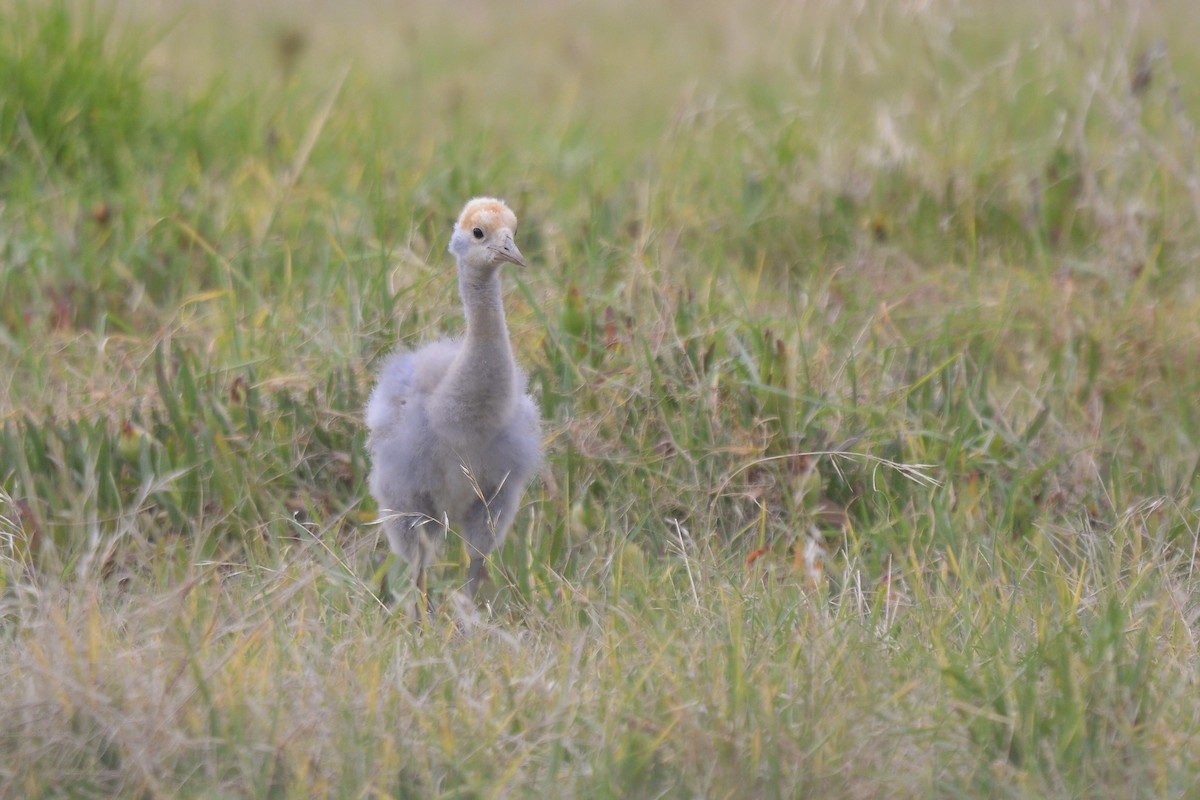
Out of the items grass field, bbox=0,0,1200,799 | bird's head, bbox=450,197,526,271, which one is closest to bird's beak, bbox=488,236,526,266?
bird's head, bbox=450,197,526,271

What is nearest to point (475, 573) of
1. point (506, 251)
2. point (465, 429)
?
point (465, 429)

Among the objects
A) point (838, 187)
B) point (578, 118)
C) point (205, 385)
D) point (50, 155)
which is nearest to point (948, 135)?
point (838, 187)

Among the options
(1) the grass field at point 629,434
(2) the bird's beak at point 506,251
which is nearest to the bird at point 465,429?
(2) the bird's beak at point 506,251

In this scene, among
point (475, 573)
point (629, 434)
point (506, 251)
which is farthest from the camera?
point (629, 434)

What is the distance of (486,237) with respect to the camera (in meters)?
3.55

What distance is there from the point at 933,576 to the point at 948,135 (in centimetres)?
262

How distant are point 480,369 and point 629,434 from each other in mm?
709

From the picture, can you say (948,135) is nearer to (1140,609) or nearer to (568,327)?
(568,327)

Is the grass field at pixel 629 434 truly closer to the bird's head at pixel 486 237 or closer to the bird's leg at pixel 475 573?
the bird's leg at pixel 475 573

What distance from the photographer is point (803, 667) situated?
115 inches

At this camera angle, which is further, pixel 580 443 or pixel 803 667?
pixel 580 443

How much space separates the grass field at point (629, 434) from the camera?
2.73 meters

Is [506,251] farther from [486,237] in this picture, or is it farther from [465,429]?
[465,429]

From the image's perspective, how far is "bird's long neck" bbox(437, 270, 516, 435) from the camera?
11.7ft
